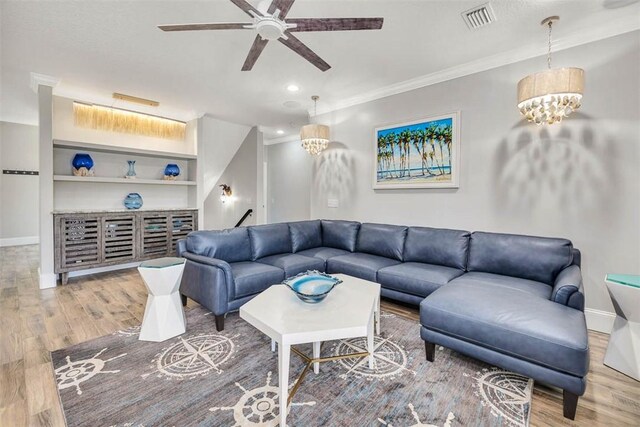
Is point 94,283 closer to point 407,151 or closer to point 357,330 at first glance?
point 357,330

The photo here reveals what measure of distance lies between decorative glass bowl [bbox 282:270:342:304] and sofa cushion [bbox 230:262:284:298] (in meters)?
0.69

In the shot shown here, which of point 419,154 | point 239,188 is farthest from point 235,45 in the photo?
point 239,188

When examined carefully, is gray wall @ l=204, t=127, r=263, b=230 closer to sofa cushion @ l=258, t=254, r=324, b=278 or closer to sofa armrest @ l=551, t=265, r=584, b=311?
sofa cushion @ l=258, t=254, r=324, b=278

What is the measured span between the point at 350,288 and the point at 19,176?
771 cm

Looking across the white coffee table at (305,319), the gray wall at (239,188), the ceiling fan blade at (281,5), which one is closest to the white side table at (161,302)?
the white coffee table at (305,319)

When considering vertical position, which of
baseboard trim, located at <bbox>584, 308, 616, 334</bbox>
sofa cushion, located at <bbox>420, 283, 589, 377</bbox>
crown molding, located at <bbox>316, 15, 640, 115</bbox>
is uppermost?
crown molding, located at <bbox>316, 15, 640, 115</bbox>

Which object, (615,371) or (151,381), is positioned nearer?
(151,381)

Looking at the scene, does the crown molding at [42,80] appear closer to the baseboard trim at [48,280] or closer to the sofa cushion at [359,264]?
the baseboard trim at [48,280]

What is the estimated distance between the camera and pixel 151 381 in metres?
1.79

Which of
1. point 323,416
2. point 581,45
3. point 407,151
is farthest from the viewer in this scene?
point 407,151

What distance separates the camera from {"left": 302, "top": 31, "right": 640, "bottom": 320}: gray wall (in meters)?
2.39

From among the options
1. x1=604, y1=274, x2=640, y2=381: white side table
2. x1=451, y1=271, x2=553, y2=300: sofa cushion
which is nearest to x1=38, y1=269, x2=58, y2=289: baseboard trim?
x1=451, y1=271, x2=553, y2=300: sofa cushion

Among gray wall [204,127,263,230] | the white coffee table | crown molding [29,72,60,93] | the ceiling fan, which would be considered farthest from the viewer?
gray wall [204,127,263,230]

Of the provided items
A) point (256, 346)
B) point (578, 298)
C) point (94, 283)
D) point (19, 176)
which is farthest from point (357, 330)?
point (19, 176)
